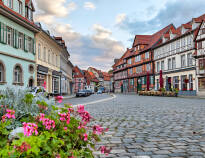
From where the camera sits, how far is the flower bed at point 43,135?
1.97 meters

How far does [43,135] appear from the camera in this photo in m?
2.32

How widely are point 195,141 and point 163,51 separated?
4109 cm

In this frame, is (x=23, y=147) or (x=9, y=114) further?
(x=9, y=114)

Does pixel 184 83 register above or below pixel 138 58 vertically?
below

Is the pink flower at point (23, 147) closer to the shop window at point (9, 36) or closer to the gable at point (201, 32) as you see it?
the shop window at point (9, 36)

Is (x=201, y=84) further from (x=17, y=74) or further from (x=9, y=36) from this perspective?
(x=9, y=36)

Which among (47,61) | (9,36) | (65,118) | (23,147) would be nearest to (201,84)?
(47,61)

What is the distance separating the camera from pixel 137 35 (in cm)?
5706

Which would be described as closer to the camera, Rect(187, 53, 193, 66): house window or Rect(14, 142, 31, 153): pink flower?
Rect(14, 142, 31, 153): pink flower

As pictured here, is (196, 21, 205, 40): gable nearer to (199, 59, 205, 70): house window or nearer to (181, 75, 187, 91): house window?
(199, 59, 205, 70): house window

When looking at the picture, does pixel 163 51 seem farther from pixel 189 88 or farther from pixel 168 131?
pixel 168 131

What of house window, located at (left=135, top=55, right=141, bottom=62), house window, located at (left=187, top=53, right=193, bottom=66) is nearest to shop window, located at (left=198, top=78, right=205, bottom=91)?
house window, located at (left=187, top=53, right=193, bottom=66)

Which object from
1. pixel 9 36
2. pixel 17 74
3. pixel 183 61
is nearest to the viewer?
pixel 9 36

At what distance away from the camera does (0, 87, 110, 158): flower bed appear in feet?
6.47
